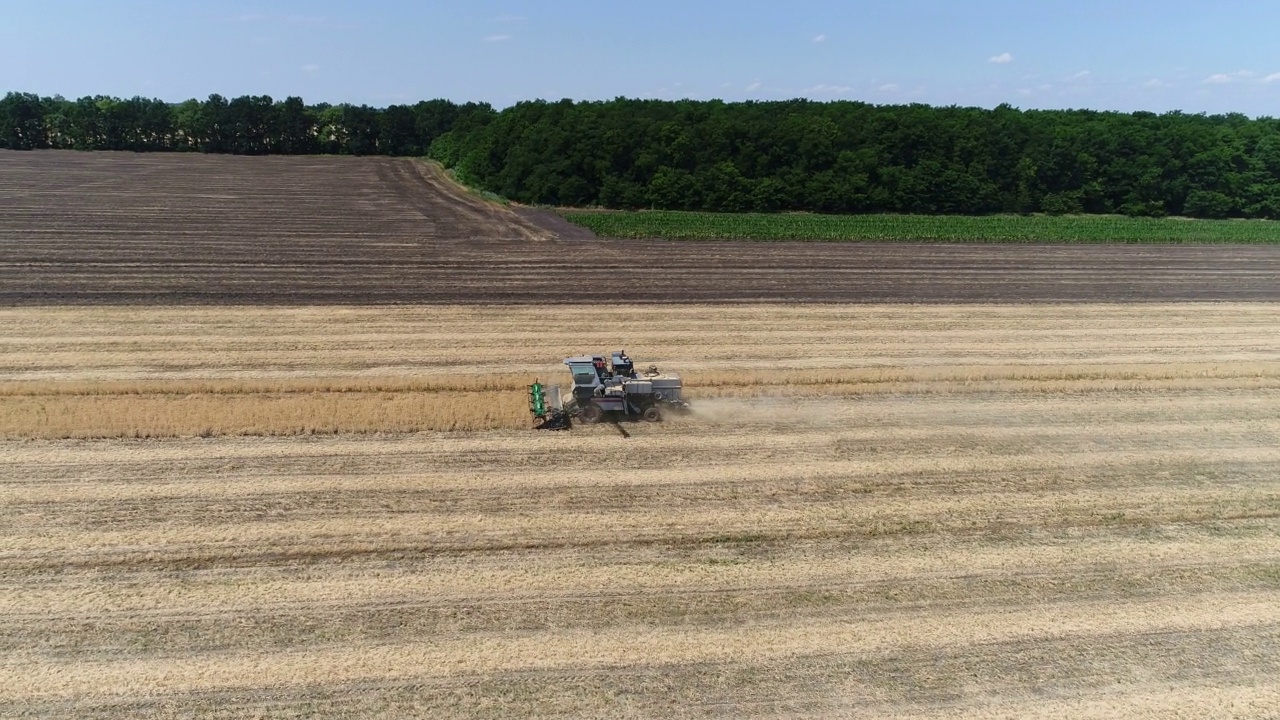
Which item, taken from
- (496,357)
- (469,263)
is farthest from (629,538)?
(469,263)

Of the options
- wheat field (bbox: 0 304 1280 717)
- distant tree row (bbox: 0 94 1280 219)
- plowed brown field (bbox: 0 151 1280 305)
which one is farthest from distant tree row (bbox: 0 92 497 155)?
wheat field (bbox: 0 304 1280 717)

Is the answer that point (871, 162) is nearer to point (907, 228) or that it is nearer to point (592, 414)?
point (907, 228)

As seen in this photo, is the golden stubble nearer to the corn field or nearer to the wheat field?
the wheat field

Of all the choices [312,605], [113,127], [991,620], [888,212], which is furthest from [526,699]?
[113,127]

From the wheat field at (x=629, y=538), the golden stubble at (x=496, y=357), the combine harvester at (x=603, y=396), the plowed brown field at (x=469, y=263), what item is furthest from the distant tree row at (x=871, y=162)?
the combine harvester at (x=603, y=396)

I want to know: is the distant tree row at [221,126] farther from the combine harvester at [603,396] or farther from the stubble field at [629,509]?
the combine harvester at [603,396]

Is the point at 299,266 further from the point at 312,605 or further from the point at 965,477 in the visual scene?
the point at 965,477
